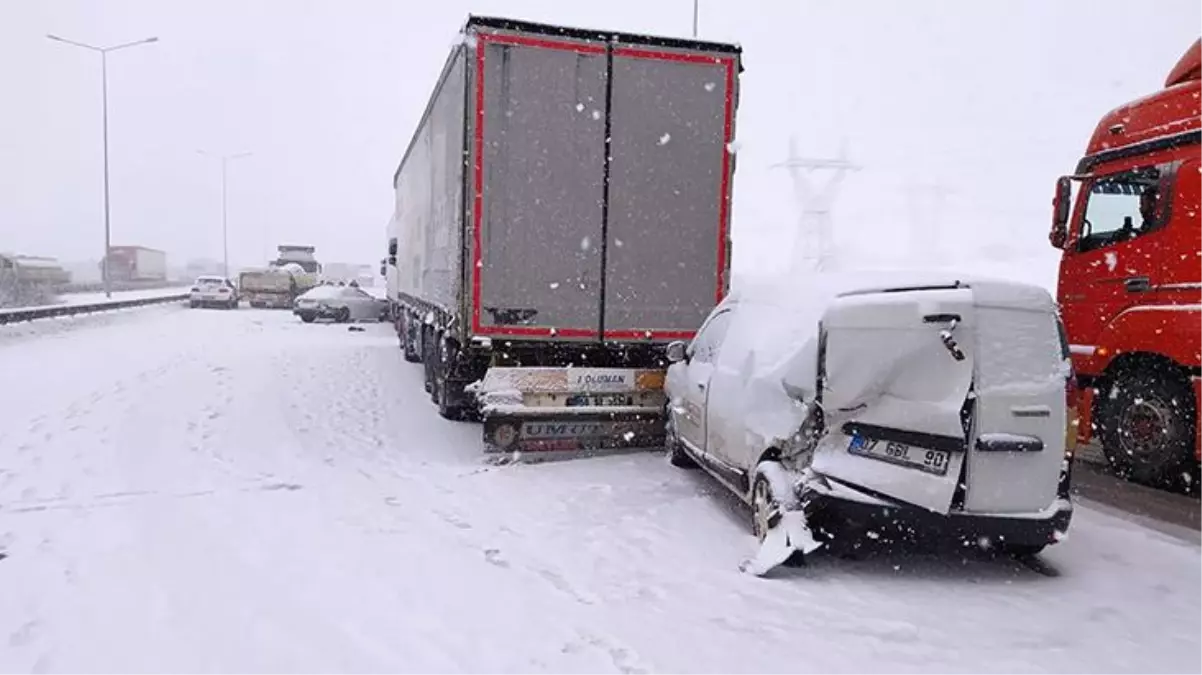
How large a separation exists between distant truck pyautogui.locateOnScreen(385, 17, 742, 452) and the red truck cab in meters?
3.51

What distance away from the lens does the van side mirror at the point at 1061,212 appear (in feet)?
28.2

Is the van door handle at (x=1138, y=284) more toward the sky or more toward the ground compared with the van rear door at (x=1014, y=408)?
more toward the sky

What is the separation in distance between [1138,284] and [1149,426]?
1.29 meters

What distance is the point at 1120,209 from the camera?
8.25 metres

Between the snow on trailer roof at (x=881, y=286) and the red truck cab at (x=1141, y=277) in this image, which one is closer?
the snow on trailer roof at (x=881, y=286)

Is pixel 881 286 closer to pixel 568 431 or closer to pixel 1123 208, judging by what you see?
pixel 568 431

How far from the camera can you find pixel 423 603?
4.62 metres

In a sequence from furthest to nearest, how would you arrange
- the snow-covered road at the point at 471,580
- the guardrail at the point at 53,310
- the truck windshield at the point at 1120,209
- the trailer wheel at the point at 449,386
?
the guardrail at the point at 53,310 < the trailer wheel at the point at 449,386 < the truck windshield at the point at 1120,209 < the snow-covered road at the point at 471,580

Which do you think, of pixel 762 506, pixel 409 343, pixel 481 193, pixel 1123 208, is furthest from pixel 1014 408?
pixel 409 343

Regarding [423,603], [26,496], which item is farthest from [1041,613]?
[26,496]

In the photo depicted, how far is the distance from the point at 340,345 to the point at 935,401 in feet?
52.6

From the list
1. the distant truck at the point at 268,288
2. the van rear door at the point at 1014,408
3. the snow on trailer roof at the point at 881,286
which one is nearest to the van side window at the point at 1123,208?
the snow on trailer roof at the point at 881,286

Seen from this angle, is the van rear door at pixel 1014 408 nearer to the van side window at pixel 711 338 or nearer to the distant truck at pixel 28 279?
the van side window at pixel 711 338

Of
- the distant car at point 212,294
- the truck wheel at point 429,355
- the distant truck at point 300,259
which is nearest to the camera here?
the truck wheel at point 429,355
